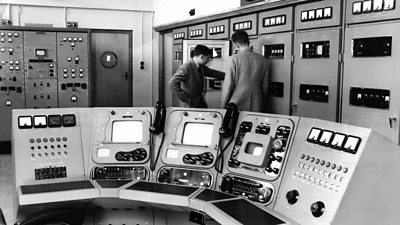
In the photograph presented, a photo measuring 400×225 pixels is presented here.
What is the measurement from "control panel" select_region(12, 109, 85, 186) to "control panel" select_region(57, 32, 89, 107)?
465cm

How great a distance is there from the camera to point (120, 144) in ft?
10.4

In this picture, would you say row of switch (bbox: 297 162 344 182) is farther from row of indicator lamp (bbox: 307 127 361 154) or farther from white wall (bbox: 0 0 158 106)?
white wall (bbox: 0 0 158 106)

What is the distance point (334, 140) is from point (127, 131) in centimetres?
142

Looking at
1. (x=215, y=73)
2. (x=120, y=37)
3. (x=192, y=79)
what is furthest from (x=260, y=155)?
(x=120, y=37)

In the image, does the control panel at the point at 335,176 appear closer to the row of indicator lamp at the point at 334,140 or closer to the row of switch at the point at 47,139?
the row of indicator lamp at the point at 334,140

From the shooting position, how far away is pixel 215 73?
5.20 metres

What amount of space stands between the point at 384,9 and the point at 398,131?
2.71 feet

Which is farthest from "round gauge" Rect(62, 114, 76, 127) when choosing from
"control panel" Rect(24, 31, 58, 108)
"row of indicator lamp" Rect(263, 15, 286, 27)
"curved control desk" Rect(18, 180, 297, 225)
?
"control panel" Rect(24, 31, 58, 108)

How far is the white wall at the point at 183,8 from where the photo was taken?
6.15 m

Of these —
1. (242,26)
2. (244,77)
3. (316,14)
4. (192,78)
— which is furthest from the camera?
(242,26)

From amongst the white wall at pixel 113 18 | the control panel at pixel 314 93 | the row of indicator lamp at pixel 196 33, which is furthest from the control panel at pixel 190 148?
the white wall at pixel 113 18

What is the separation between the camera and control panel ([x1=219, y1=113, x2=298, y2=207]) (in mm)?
2609

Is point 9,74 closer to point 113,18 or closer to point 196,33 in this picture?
point 113,18

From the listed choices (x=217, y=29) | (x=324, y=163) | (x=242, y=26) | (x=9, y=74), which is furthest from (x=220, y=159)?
(x=9, y=74)
